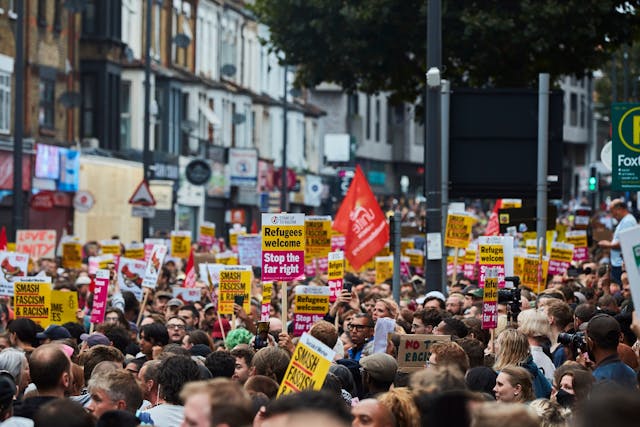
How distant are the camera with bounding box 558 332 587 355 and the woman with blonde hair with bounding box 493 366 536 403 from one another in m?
1.54

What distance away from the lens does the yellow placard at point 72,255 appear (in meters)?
28.4

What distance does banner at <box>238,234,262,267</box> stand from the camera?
2559 cm

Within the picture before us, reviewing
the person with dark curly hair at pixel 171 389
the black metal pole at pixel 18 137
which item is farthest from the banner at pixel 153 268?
the person with dark curly hair at pixel 171 389

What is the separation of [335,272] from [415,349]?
5841 millimetres

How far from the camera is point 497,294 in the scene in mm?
15070

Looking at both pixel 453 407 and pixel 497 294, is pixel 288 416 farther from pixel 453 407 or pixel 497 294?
pixel 497 294

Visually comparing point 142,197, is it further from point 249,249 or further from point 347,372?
point 347,372

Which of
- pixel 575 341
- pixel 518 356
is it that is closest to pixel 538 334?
pixel 575 341

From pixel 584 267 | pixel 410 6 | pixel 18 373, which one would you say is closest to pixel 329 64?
pixel 410 6

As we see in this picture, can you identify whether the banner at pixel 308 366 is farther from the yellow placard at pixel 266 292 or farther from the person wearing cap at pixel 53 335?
the yellow placard at pixel 266 292

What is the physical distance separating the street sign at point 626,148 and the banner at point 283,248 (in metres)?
3.62

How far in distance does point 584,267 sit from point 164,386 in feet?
49.5

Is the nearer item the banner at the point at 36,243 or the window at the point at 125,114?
the banner at the point at 36,243

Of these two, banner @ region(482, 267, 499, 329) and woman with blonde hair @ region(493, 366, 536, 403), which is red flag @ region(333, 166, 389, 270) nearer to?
banner @ region(482, 267, 499, 329)
